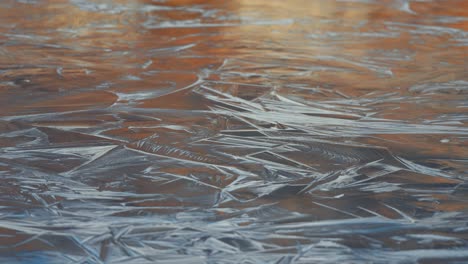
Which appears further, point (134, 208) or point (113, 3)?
point (113, 3)

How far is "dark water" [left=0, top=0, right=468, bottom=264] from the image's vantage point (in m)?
1.27

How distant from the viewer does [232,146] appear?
70.8 inches

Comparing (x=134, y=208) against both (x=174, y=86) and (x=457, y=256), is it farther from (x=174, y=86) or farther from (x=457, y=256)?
(x=174, y=86)

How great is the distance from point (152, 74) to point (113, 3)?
204cm

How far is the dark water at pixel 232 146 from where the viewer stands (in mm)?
1271

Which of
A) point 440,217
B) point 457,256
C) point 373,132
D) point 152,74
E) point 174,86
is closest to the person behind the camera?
point 457,256

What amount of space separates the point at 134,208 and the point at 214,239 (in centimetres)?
20

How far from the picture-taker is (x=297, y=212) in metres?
1.39

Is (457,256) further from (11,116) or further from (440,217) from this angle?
(11,116)

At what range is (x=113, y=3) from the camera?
4508 mm

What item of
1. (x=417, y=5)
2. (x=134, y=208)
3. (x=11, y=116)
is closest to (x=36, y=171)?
(x=134, y=208)

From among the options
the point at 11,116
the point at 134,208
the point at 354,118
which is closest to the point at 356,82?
the point at 354,118

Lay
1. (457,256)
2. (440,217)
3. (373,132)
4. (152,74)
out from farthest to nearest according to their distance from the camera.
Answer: (152,74) → (373,132) → (440,217) → (457,256)

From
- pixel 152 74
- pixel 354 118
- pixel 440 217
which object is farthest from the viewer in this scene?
pixel 152 74
